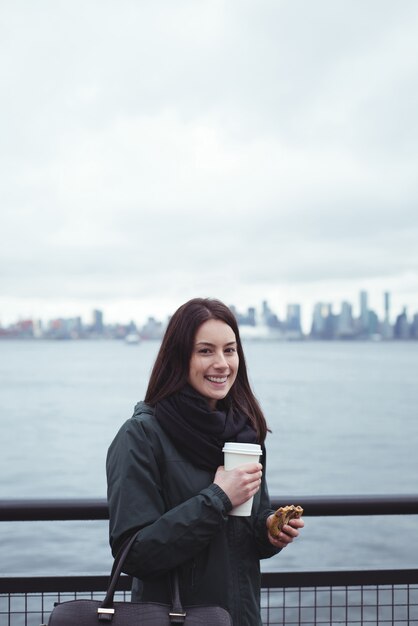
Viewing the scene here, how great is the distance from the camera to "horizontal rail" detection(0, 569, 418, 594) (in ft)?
8.70

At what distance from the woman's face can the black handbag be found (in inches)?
23.1

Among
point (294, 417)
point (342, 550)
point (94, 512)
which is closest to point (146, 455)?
point (94, 512)

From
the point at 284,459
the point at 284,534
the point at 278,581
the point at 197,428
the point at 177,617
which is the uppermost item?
the point at 197,428

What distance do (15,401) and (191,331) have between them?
5610 centimetres

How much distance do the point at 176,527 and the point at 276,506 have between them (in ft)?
2.58

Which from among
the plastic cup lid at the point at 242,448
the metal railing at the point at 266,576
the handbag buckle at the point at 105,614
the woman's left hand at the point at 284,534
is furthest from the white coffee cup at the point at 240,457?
the metal railing at the point at 266,576

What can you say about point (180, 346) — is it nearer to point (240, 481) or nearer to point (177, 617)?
point (240, 481)

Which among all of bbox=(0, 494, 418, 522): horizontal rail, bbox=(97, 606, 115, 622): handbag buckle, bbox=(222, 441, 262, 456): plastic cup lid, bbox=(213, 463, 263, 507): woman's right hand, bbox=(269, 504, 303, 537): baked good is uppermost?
bbox=(222, 441, 262, 456): plastic cup lid

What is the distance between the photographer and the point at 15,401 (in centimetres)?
5631

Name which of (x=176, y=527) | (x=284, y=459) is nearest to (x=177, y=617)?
(x=176, y=527)

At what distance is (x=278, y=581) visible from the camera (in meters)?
2.77

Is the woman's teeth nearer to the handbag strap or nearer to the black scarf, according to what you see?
the black scarf

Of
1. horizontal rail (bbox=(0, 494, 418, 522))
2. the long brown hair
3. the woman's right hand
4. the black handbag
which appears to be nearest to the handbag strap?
the black handbag

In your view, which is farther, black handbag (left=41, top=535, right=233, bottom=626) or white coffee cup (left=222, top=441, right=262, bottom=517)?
white coffee cup (left=222, top=441, right=262, bottom=517)
